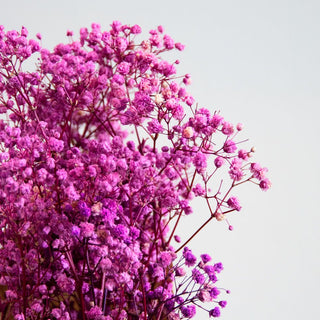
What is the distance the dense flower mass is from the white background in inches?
25.1

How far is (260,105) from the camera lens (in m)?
1.53

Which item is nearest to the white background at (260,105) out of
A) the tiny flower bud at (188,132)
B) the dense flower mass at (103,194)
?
the dense flower mass at (103,194)

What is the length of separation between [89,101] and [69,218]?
0.78 ft

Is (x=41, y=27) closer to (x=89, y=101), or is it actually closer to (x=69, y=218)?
(x=89, y=101)

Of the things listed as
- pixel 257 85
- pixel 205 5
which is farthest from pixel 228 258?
pixel 205 5

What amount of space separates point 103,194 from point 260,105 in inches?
35.6

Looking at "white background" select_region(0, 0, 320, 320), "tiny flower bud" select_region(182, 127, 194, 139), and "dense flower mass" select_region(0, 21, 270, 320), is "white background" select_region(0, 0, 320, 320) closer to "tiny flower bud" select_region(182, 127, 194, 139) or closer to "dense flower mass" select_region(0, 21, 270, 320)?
"dense flower mass" select_region(0, 21, 270, 320)

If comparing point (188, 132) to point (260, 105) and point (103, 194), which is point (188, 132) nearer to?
point (103, 194)

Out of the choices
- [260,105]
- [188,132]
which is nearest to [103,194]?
[188,132]

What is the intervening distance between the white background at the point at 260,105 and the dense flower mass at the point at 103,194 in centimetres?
64

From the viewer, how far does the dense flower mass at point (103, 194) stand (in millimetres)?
737

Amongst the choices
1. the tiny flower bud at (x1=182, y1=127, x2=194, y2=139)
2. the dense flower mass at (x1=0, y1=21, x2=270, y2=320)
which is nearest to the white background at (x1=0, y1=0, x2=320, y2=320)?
the dense flower mass at (x1=0, y1=21, x2=270, y2=320)

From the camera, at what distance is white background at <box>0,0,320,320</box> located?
1500 mm

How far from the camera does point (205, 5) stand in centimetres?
155
